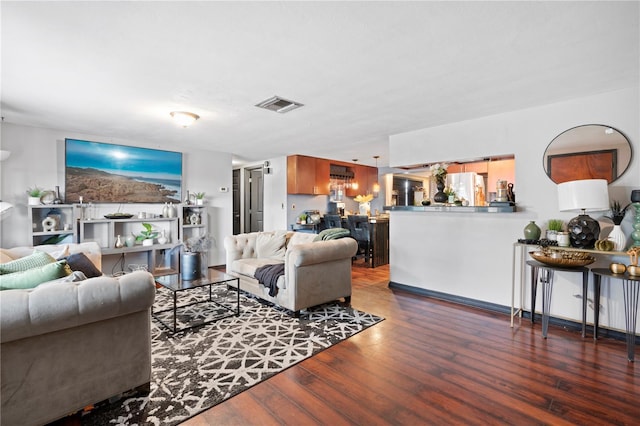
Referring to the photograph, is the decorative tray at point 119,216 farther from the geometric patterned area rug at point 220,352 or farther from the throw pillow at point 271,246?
the throw pillow at point 271,246

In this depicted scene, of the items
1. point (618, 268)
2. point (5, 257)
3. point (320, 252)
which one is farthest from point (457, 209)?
point (5, 257)

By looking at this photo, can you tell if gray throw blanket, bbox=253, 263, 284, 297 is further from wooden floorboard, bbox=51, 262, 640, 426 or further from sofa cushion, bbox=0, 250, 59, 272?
sofa cushion, bbox=0, 250, 59, 272

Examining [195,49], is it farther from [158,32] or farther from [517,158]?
[517,158]

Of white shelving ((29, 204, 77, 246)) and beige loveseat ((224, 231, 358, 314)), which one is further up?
white shelving ((29, 204, 77, 246))

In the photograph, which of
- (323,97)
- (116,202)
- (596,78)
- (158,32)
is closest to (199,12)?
(158,32)

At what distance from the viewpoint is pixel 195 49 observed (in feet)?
7.11

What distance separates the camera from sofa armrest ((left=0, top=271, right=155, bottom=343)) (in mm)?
1524

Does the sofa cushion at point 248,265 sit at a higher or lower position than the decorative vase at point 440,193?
lower

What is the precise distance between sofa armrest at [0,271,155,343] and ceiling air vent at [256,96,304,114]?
2132 millimetres

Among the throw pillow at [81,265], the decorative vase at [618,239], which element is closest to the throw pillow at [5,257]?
the throw pillow at [81,265]

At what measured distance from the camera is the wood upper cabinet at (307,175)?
6883 millimetres

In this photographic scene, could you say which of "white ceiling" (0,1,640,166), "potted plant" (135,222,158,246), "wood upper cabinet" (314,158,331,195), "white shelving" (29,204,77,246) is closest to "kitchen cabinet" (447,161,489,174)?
"white ceiling" (0,1,640,166)

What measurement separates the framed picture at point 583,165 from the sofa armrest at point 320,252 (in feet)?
7.81

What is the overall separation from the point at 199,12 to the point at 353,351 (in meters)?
2.73
